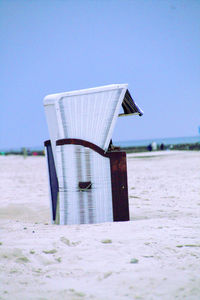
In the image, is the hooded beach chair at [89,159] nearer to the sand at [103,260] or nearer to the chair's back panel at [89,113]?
the chair's back panel at [89,113]

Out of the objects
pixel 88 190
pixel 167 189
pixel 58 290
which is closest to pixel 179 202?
pixel 167 189

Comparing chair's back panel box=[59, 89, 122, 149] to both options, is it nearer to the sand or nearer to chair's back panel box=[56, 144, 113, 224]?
chair's back panel box=[56, 144, 113, 224]

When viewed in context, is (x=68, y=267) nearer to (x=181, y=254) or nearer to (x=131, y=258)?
(x=131, y=258)

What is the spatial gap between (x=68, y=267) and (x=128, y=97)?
312 centimetres

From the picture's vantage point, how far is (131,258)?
2781 millimetres

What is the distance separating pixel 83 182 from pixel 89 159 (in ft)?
1.22

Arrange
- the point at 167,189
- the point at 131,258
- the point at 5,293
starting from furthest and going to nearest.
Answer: the point at 167,189 < the point at 131,258 < the point at 5,293

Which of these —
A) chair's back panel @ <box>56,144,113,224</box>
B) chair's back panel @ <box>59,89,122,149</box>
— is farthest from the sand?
chair's back panel @ <box>59,89,122,149</box>

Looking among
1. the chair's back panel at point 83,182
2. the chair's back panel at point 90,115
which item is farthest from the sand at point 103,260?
the chair's back panel at point 90,115

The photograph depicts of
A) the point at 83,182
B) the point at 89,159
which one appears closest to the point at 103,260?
the point at 83,182

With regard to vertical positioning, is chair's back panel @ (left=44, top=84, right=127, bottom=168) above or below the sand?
above

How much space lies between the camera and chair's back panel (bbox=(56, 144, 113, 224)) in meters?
4.40

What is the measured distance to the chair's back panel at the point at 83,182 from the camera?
440 centimetres

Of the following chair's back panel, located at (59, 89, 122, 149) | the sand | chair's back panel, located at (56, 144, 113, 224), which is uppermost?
chair's back panel, located at (59, 89, 122, 149)
